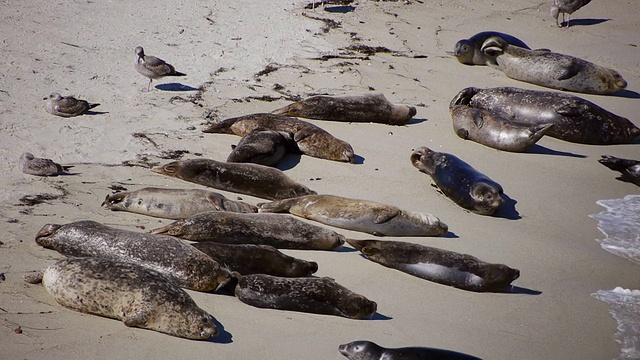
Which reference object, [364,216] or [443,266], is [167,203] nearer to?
[364,216]

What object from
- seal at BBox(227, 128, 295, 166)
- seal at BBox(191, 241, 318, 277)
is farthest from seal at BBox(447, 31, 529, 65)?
seal at BBox(191, 241, 318, 277)

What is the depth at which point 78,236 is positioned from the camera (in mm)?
5020

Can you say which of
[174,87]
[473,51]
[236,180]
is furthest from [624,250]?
[174,87]

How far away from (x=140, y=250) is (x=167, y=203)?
920 millimetres

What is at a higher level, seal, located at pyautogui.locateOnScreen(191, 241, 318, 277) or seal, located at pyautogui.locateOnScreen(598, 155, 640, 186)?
seal, located at pyautogui.locateOnScreen(191, 241, 318, 277)

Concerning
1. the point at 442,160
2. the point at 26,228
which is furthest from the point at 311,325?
the point at 442,160

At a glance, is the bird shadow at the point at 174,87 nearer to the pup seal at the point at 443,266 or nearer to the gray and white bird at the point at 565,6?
the pup seal at the point at 443,266

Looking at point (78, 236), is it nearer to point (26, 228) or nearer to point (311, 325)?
point (26, 228)

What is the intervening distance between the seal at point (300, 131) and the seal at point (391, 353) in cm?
300

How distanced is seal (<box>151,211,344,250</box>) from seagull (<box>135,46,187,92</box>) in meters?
2.80

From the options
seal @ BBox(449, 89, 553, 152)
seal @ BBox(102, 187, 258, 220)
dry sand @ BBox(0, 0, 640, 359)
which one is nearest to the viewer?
dry sand @ BBox(0, 0, 640, 359)

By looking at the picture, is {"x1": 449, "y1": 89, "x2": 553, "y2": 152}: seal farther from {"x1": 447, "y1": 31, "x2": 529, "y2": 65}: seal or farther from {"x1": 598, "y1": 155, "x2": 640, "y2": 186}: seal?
{"x1": 447, "y1": 31, "x2": 529, "y2": 65}: seal

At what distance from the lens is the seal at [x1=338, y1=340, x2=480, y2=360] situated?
14.0 feet

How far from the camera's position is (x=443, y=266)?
538 cm
